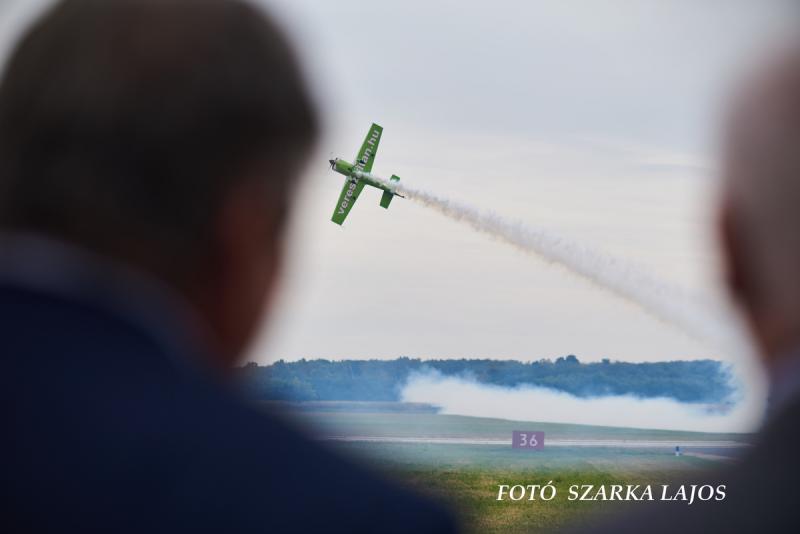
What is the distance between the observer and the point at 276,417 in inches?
66.7

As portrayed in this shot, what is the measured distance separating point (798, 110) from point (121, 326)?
1111 millimetres

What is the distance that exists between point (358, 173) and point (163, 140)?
4528cm

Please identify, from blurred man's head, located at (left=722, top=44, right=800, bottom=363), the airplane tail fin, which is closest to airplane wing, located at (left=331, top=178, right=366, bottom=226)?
the airplane tail fin

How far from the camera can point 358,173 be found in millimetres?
46844

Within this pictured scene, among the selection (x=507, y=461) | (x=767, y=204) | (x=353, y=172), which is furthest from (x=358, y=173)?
(x=767, y=204)

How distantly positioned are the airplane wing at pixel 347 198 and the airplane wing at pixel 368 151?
2.36ft

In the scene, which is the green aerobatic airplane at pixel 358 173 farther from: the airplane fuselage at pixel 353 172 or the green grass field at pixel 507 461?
the green grass field at pixel 507 461

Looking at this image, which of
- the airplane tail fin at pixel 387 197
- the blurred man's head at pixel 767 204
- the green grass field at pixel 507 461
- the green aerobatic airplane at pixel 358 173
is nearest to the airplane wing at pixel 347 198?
the green aerobatic airplane at pixel 358 173

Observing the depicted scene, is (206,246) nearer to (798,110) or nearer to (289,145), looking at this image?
(289,145)

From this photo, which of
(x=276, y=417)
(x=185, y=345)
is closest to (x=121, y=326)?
(x=185, y=345)

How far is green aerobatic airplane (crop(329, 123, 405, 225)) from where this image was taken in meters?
46.3

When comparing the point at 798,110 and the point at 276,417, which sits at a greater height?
the point at 798,110

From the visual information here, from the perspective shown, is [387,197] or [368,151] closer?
[387,197]

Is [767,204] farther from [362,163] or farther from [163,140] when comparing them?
[362,163]
